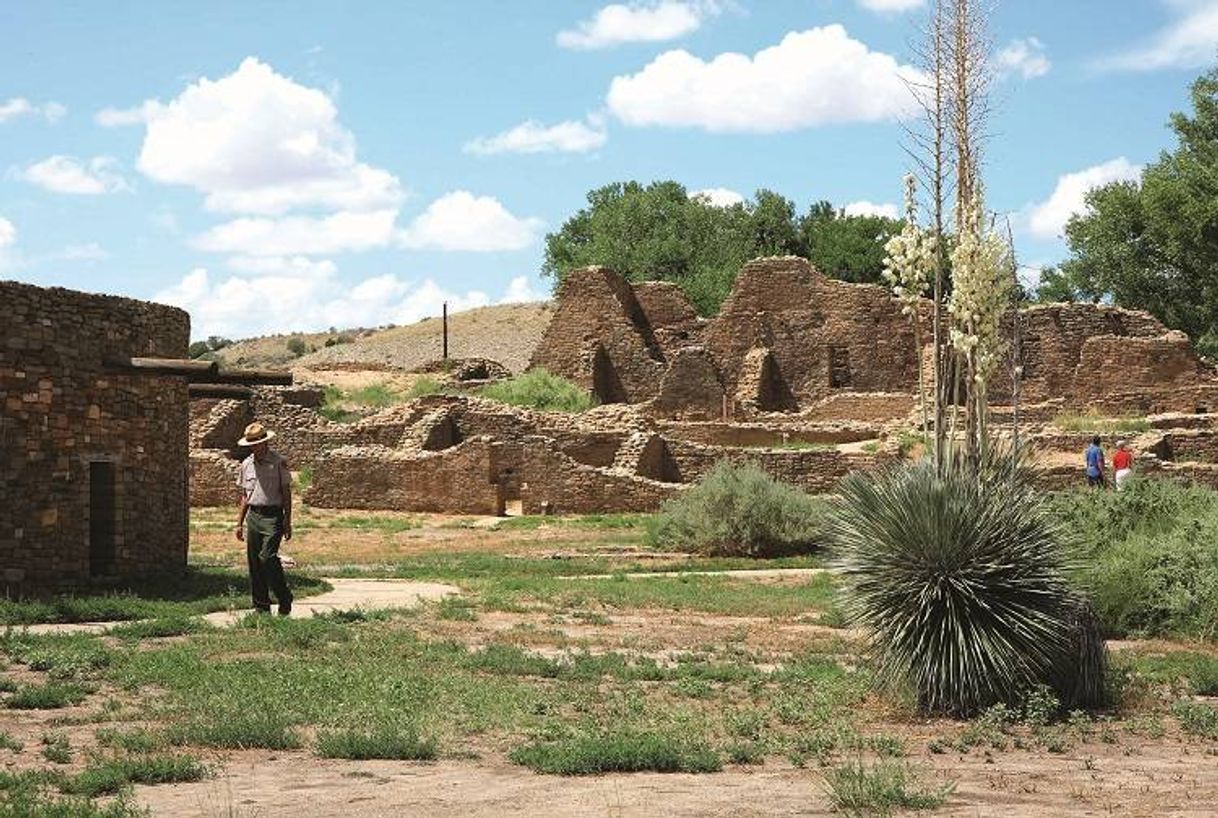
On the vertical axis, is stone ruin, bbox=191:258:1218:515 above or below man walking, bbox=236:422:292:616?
above

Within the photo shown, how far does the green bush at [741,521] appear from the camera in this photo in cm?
2423

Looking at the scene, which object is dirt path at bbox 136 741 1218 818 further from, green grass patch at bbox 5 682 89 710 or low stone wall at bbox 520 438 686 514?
low stone wall at bbox 520 438 686 514

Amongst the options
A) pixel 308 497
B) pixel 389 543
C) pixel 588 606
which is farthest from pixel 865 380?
pixel 588 606

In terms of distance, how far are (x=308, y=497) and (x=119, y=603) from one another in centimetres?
1747

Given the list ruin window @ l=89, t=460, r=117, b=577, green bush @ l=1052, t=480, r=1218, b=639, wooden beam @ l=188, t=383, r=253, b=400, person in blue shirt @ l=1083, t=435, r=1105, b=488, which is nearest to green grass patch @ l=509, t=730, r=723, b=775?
green bush @ l=1052, t=480, r=1218, b=639

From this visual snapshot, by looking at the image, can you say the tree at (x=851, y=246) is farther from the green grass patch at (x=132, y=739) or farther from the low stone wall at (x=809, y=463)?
the green grass patch at (x=132, y=739)

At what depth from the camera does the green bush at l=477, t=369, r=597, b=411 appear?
42.7 meters

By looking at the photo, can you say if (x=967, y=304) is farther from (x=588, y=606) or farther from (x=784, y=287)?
(x=784, y=287)

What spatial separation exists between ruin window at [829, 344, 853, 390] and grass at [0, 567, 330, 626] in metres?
29.9

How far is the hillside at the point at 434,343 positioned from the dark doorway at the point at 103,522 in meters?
55.7

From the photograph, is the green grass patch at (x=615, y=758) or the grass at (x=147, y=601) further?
the grass at (x=147, y=601)

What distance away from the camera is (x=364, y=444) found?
121ft

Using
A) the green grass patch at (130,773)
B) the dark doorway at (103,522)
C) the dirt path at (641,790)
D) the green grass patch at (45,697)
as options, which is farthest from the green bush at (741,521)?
the green grass patch at (130,773)

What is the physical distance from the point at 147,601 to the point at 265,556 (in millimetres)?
1607
